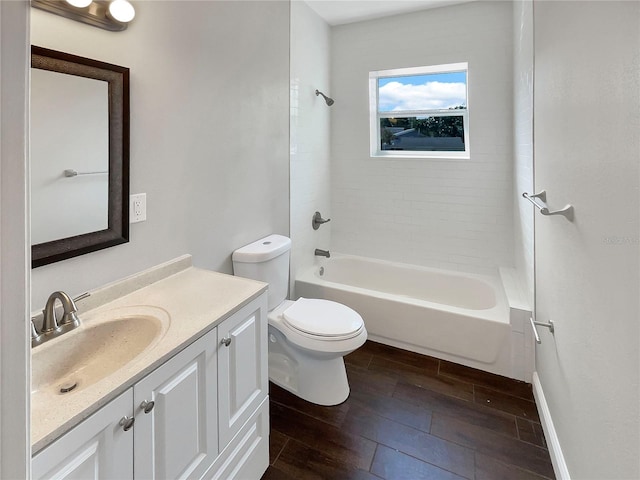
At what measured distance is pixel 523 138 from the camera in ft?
7.63

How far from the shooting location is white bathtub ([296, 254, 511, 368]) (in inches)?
91.7

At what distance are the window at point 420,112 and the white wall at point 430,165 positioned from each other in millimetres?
142

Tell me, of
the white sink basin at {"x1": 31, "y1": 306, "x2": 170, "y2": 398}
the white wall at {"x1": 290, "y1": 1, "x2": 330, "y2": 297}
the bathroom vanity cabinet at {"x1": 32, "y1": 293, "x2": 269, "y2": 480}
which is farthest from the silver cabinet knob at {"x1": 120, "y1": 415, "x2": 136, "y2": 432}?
the white wall at {"x1": 290, "y1": 1, "x2": 330, "y2": 297}

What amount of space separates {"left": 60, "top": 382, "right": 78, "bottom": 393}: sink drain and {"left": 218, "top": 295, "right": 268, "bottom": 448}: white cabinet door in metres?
0.42

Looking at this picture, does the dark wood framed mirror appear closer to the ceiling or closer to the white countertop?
the white countertop

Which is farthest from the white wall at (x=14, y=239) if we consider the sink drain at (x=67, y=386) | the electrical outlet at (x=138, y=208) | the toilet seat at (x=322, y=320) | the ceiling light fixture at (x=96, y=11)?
the toilet seat at (x=322, y=320)

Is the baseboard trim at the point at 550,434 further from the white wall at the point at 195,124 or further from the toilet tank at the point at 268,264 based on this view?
the white wall at the point at 195,124

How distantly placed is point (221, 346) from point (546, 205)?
1529 millimetres

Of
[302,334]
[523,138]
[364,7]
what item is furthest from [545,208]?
[364,7]

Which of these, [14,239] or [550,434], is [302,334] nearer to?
[550,434]

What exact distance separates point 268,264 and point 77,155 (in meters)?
1.09

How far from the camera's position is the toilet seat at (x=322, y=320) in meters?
1.88

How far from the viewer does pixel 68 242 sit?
48.8 inches

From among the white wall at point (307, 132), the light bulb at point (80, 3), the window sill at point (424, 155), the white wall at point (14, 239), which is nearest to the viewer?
the white wall at point (14, 239)
